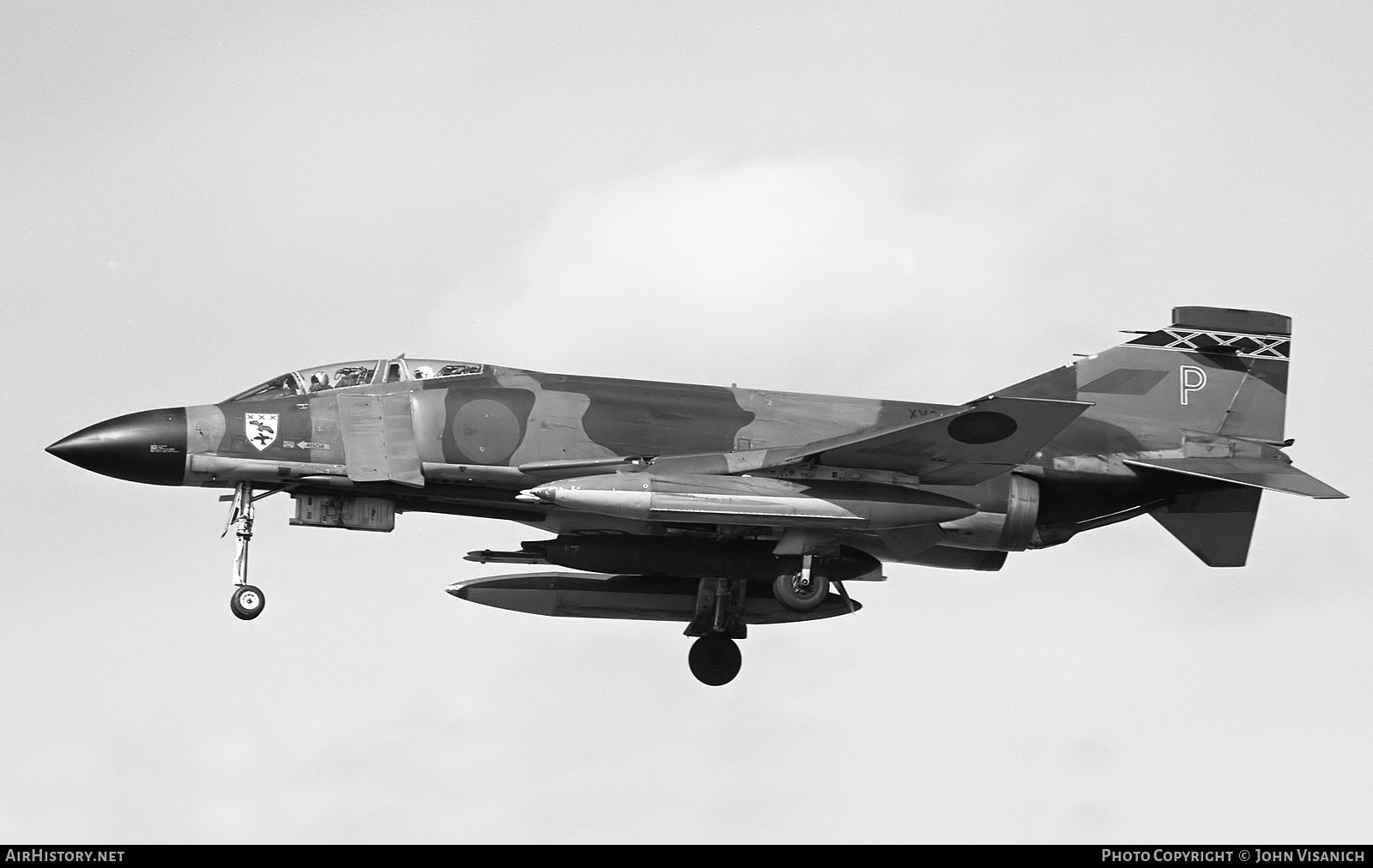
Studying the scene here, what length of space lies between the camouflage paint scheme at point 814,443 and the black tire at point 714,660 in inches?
104

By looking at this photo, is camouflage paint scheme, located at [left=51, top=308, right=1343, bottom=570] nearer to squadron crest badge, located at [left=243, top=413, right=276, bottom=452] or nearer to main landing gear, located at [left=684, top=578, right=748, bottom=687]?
squadron crest badge, located at [left=243, top=413, right=276, bottom=452]

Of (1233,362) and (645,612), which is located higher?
(1233,362)

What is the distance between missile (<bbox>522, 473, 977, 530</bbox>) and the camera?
68.6ft

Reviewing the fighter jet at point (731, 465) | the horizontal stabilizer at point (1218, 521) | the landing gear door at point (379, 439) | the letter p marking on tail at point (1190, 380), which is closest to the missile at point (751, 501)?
the fighter jet at point (731, 465)

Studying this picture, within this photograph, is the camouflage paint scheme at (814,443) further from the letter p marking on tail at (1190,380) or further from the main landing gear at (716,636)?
the main landing gear at (716,636)

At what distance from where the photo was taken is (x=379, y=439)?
22000 mm

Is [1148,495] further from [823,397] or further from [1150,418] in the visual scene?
[823,397]

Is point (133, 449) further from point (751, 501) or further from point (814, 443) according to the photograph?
point (814, 443)

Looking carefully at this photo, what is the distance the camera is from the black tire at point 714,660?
2561 cm

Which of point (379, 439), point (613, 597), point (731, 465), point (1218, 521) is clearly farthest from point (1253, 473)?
point (379, 439)

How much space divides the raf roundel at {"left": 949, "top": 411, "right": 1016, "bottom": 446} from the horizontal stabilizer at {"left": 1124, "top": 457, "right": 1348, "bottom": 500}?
121 inches

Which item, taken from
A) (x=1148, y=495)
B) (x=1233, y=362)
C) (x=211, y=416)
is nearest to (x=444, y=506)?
(x=211, y=416)

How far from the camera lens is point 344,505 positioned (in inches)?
885

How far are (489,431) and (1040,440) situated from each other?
624 centimetres
